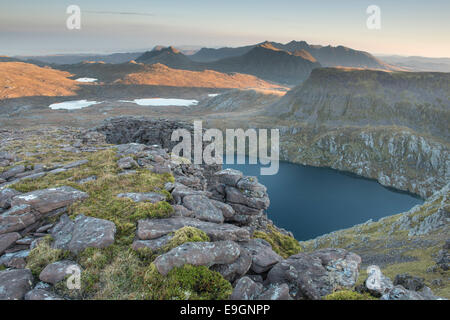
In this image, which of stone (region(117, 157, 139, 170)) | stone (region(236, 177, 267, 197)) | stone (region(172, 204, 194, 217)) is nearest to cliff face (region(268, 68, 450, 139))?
stone (region(236, 177, 267, 197))

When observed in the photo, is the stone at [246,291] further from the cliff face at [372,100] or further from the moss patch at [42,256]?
the cliff face at [372,100]

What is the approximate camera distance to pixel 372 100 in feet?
397

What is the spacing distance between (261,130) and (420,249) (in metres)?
96.1

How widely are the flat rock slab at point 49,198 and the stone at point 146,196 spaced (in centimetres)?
217

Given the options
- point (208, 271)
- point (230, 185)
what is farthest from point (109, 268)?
point (230, 185)

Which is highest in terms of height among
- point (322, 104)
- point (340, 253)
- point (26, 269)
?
point (322, 104)

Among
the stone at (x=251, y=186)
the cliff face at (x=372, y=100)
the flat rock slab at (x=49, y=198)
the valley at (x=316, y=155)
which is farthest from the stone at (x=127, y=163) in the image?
the cliff face at (x=372, y=100)

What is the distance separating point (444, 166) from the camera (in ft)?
276

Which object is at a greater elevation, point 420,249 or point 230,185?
point 230,185

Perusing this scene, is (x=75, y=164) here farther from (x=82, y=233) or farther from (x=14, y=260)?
(x=14, y=260)

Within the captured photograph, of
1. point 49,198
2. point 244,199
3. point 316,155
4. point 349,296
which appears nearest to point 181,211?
point 244,199

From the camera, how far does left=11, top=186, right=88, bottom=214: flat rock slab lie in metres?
12.3

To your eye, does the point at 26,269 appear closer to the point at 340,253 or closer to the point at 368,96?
the point at 340,253

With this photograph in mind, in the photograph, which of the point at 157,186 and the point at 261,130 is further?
the point at 261,130
